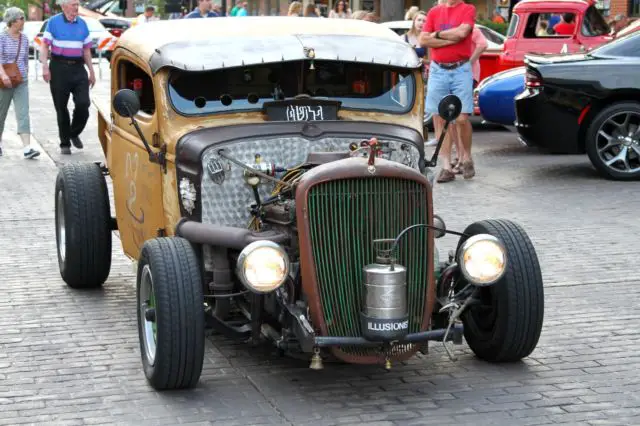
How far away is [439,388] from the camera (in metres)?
6.08

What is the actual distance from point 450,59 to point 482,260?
23.1ft

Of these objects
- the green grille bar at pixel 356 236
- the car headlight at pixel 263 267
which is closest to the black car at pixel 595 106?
the green grille bar at pixel 356 236

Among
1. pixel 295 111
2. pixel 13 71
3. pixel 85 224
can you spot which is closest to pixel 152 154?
pixel 295 111

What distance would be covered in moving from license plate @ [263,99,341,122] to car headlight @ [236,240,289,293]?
4.68 feet

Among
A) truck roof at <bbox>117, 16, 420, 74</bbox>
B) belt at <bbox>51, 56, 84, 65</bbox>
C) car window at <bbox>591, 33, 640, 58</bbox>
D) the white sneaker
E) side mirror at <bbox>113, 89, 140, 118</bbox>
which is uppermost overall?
truck roof at <bbox>117, 16, 420, 74</bbox>

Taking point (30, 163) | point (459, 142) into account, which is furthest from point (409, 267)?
point (30, 163)

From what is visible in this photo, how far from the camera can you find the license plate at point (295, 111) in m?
6.84

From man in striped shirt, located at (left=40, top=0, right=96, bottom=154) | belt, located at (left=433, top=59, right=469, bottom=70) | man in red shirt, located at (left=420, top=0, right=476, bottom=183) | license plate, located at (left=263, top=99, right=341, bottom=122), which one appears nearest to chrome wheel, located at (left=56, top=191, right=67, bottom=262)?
license plate, located at (left=263, top=99, right=341, bottom=122)

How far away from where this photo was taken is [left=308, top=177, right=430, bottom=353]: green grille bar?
5.69 meters

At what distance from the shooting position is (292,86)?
23.4 ft

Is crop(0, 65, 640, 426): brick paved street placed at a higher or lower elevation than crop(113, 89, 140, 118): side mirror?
lower

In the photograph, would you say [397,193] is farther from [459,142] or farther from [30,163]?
[30,163]

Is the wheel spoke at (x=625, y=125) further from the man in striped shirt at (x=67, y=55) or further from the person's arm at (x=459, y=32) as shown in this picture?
the man in striped shirt at (x=67, y=55)

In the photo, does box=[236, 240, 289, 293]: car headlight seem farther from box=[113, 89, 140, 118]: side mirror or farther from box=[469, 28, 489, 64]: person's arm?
box=[469, 28, 489, 64]: person's arm
